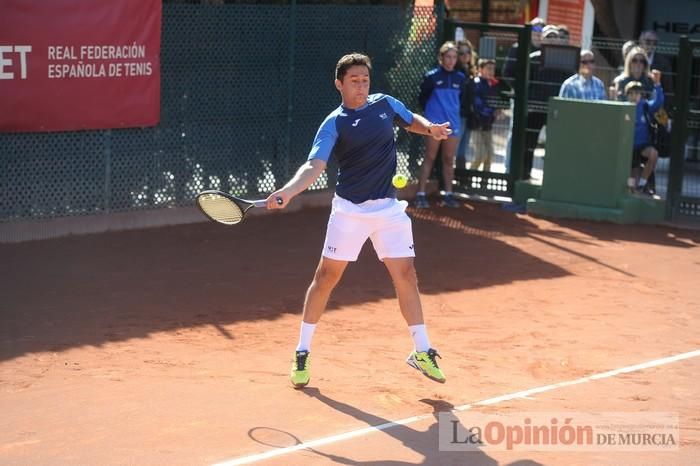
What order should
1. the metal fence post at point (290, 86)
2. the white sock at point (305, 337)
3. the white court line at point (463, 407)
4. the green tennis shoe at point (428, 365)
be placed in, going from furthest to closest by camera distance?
the metal fence post at point (290, 86) < the white sock at point (305, 337) < the green tennis shoe at point (428, 365) < the white court line at point (463, 407)

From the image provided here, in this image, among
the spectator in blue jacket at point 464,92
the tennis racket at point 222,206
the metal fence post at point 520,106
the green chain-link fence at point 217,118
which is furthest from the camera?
the spectator in blue jacket at point 464,92

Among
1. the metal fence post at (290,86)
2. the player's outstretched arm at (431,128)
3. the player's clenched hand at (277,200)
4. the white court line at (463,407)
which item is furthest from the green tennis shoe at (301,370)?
the metal fence post at (290,86)

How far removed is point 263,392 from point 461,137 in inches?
336

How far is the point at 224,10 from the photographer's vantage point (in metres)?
13.0

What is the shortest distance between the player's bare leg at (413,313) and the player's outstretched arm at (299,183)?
801 mm

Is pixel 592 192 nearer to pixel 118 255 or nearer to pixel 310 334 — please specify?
pixel 118 255

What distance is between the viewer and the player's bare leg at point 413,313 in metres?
7.54

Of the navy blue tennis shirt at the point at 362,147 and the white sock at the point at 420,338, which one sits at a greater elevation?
the navy blue tennis shirt at the point at 362,147

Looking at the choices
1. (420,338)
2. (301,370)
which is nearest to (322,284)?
(301,370)

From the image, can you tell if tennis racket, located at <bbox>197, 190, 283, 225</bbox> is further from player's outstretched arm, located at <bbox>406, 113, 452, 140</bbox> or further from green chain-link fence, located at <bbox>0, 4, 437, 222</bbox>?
green chain-link fence, located at <bbox>0, 4, 437, 222</bbox>

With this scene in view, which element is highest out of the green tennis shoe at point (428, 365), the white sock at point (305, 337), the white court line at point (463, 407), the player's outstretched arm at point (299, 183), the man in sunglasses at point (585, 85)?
the man in sunglasses at point (585, 85)

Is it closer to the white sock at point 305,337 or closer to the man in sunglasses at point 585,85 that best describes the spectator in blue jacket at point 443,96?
the man in sunglasses at point 585,85

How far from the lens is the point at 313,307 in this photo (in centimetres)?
769

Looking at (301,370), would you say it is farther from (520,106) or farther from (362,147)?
(520,106)
